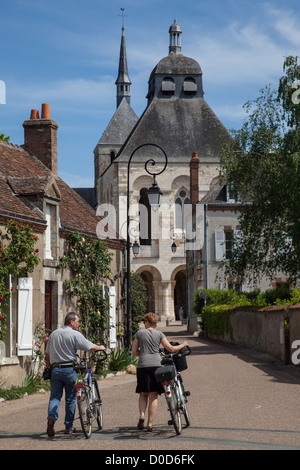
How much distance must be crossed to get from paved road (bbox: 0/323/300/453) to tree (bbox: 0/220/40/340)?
194cm

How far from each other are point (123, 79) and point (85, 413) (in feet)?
298

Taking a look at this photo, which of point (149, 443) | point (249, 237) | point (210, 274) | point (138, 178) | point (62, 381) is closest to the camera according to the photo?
point (149, 443)

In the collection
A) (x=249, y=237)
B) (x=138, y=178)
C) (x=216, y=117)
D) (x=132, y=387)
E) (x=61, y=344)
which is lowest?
(x=132, y=387)

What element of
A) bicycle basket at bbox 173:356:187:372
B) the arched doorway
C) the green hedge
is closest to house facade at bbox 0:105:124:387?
bicycle basket at bbox 173:356:187:372

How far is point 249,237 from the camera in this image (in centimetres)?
2633

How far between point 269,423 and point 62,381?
2.61m

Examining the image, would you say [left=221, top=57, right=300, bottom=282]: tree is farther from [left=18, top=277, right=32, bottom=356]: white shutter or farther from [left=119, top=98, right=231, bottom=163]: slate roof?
[left=119, top=98, right=231, bottom=163]: slate roof

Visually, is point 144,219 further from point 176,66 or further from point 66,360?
point 66,360

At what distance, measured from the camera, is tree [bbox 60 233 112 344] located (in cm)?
1808

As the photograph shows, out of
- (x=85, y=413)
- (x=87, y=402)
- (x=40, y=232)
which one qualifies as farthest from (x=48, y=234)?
(x=85, y=413)

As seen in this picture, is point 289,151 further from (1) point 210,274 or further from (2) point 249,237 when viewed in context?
(1) point 210,274

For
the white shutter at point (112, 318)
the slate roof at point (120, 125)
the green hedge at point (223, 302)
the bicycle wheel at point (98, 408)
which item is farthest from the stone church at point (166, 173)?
the bicycle wheel at point (98, 408)

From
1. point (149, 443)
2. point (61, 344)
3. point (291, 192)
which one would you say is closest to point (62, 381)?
point (61, 344)

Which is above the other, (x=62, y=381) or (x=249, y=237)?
(x=249, y=237)
